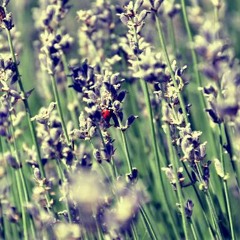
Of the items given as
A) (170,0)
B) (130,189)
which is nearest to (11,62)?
(130,189)

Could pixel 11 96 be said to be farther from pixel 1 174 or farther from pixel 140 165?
pixel 140 165

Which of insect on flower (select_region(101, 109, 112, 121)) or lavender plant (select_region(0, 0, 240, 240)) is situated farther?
insect on flower (select_region(101, 109, 112, 121))

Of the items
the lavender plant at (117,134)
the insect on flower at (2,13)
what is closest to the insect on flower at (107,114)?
the lavender plant at (117,134)

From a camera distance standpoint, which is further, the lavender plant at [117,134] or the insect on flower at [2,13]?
the insect on flower at [2,13]

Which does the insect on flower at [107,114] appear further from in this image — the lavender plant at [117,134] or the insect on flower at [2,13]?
the insect on flower at [2,13]

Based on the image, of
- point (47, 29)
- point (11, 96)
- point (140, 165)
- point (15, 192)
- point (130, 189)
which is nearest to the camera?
point (130, 189)

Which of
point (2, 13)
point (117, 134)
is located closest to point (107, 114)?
point (2, 13)

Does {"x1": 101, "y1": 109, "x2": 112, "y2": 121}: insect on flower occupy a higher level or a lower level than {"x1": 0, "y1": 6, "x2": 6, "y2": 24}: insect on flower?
lower

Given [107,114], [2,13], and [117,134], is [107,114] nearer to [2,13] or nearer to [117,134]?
[2,13]

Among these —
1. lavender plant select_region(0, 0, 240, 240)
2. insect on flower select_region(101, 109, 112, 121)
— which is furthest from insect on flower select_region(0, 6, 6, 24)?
insect on flower select_region(101, 109, 112, 121)

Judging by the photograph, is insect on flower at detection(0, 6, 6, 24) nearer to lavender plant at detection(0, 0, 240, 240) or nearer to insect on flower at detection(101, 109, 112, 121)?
lavender plant at detection(0, 0, 240, 240)

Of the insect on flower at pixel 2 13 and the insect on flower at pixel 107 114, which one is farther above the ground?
the insect on flower at pixel 2 13
